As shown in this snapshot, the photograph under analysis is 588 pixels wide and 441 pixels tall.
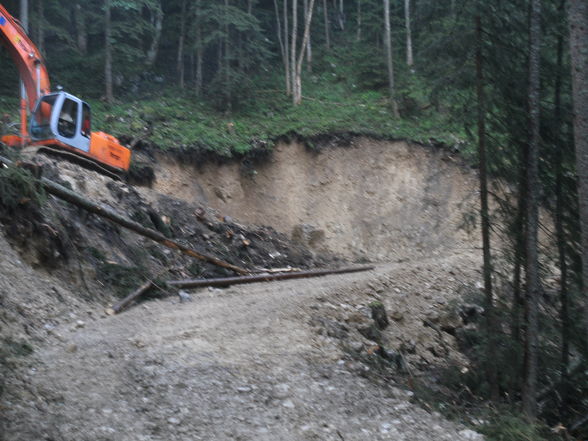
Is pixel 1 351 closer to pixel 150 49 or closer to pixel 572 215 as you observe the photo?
pixel 572 215

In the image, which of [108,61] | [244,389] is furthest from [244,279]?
[108,61]

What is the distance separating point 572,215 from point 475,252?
1005 cm

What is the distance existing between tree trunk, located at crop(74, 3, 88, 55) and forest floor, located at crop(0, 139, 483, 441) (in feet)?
54.2

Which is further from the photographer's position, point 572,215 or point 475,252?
point 475,252

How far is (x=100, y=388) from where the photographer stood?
20.4 feet

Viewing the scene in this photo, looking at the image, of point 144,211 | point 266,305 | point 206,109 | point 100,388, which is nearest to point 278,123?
point 206,109

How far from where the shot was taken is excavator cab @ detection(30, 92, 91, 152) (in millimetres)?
15445

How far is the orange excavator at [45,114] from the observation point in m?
15.3

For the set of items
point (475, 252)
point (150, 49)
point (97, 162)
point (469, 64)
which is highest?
point (150, 49)

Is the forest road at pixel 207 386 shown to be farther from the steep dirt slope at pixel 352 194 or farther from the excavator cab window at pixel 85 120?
the steep dirt slope at pixel 352 194

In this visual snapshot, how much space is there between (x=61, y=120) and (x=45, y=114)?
471mm

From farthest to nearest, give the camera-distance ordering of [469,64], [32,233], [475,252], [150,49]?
[150,49], [475,252], [32,233], [469,64]

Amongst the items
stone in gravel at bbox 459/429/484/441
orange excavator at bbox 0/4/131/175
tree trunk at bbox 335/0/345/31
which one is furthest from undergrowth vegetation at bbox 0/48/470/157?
stone in gravel at bbox 459/429/484/441

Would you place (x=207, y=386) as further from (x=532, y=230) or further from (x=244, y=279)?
(x=244, y=279)
